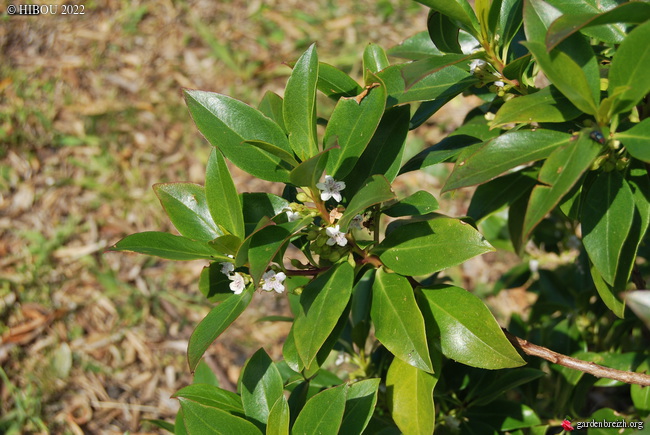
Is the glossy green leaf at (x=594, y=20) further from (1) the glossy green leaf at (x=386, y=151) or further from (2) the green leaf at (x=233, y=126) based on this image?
(2) the green leaf at (x=233, y=126)

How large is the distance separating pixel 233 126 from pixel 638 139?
1.77 feet

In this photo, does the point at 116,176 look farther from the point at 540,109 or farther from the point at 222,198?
the point at 540,109

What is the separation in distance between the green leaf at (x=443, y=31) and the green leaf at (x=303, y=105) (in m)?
0.21

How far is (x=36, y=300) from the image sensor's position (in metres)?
2.65

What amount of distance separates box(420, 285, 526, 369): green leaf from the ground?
4.90 feet

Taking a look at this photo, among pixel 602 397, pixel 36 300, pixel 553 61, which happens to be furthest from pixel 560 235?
pixel 36 300

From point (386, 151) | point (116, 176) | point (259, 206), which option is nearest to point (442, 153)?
point (386, 151)

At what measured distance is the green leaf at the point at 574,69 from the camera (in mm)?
751

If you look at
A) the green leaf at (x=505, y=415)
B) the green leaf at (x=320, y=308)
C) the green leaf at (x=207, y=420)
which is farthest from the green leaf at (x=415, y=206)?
the green leaf at (x=505, y=415)

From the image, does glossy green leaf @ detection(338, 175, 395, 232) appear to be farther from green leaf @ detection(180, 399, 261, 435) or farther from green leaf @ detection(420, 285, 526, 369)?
green leaf @ detection(180, 399, 261, 435)

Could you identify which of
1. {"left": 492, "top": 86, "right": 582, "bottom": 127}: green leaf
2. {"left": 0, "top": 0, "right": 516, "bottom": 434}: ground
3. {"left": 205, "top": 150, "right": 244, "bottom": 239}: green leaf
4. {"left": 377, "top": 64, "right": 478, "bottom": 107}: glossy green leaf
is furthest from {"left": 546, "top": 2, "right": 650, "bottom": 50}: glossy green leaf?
{"left": 0, "top": 0, "right": 516, "bottom": 434}: ground

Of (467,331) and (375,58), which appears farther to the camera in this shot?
(375,58)

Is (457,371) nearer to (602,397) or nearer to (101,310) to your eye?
(602,397)

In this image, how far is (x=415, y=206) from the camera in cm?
94
